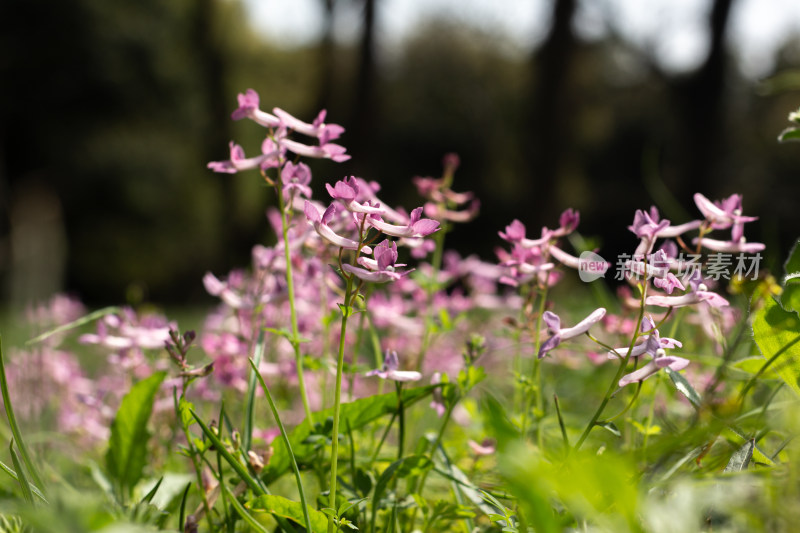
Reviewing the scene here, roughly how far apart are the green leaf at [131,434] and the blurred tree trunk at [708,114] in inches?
327

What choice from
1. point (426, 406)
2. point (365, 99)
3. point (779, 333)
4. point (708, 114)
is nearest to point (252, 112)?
point (779, 333)

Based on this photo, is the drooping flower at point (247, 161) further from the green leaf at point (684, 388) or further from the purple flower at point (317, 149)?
the green leaf at point (684, 388)

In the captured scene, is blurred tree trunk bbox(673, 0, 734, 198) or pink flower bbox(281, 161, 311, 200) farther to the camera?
blurred tree trunk bbox(673, 0, 734, 198)

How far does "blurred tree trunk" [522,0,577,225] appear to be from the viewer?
8500 mm

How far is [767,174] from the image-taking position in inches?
525

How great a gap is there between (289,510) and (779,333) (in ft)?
2.12

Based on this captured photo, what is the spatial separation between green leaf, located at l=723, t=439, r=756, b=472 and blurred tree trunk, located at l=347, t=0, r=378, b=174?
9.79 metres

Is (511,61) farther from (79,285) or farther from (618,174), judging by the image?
(79,285)

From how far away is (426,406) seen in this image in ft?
5.25

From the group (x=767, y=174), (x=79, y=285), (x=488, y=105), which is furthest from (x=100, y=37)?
(x=767, y=174)

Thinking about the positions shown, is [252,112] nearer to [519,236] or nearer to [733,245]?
[519,236]

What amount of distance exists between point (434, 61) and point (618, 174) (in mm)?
5324

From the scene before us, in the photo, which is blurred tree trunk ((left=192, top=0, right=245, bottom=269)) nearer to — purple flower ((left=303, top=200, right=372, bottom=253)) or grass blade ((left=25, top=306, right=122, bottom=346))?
grass blade ((left=25, top=306, right=122, bottom=346))

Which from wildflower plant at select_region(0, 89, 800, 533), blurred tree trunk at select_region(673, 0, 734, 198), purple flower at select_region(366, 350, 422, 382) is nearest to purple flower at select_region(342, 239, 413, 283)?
wildflower plant at select_region(0, 89, 800, 533)
